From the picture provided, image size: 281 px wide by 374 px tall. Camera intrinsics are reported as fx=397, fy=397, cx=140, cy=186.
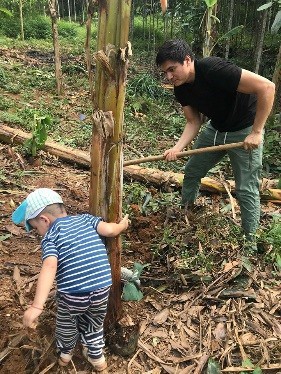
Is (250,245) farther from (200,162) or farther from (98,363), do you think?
(98,363)

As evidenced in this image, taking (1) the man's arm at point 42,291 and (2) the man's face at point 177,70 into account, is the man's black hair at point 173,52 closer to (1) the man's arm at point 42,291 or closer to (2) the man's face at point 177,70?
(2) the man's face at point 177,70

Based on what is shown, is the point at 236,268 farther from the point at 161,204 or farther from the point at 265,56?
the point at 265,56

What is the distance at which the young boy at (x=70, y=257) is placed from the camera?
2.26 metres

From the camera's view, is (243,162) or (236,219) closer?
(243,162)

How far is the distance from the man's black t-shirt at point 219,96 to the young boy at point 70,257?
4.94ft

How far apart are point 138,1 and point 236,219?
1465 centimetres

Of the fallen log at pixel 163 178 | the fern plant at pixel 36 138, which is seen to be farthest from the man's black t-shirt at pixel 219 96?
the fern plant at pixel 36 138

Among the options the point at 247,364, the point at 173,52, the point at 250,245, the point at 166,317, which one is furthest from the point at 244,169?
the point at 247,364

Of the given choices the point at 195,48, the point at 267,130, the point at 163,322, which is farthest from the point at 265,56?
the point at 163,322

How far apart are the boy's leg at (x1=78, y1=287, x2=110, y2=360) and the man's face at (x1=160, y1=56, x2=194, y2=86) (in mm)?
1737

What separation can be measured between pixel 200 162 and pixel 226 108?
2.23ft

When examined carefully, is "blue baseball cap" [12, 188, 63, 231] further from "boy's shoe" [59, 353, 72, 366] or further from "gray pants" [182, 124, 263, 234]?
"gray pants" [182, 124, 263, 234]

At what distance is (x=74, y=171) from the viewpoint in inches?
217

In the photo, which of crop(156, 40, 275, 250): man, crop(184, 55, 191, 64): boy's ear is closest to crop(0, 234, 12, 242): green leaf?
crop(156, 40, 275, 250): man
